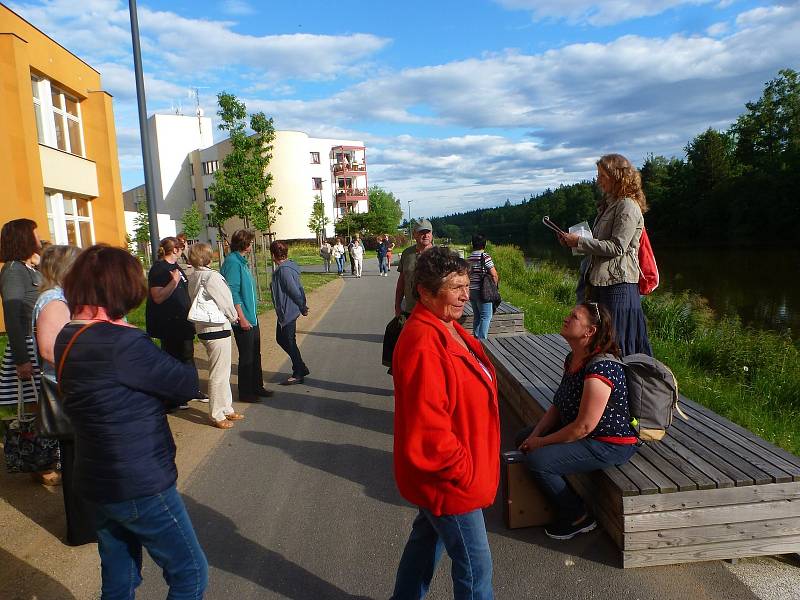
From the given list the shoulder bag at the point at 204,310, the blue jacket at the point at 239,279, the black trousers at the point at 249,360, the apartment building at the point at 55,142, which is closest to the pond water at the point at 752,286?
the black trousers at the point at 249,360

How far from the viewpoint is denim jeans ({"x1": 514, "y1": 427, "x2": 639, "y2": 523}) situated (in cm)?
324

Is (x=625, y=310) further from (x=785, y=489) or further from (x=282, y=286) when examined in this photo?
(x=282, y=286)

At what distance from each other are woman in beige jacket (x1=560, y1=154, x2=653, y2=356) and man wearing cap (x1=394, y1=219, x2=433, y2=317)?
2.12 metres

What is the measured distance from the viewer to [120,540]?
2.45 metres

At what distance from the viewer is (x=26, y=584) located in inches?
125

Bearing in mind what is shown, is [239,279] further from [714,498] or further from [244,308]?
[714,498]

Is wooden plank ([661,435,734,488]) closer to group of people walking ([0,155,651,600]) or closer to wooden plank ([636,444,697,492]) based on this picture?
wooden plank ([636,444,697,492])

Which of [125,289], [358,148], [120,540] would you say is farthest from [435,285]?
[358,148]

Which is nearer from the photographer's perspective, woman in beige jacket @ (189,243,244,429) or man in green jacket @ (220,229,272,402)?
woman in beige jacket @ (189,243,244,429)

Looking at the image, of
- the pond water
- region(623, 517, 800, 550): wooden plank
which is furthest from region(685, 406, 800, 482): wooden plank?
the pond water

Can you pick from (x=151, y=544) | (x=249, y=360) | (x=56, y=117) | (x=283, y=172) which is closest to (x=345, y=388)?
(x=249, y=360)

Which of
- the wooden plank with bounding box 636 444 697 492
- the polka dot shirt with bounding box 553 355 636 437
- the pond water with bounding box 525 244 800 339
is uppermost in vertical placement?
the polka dot shirt with bounding box 553 355 636 437

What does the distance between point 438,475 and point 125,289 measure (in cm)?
142

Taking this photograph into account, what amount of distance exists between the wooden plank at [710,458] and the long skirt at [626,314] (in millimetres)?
612
